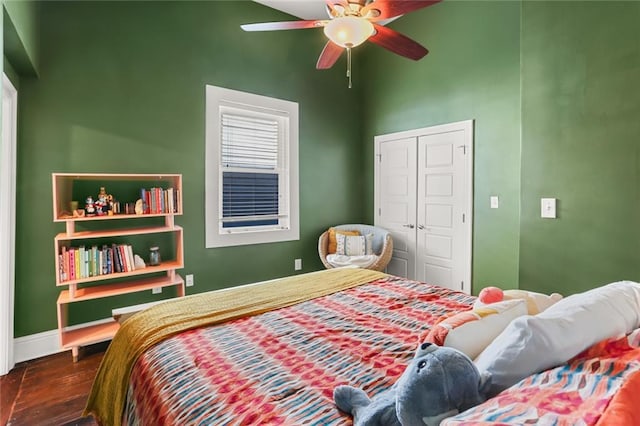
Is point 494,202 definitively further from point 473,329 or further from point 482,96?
point 473,329

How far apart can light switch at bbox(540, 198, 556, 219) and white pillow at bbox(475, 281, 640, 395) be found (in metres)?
1.24

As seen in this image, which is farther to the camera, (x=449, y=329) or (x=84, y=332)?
(x=84, y=332)

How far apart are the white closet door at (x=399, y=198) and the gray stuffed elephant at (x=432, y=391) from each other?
3420 millimetres

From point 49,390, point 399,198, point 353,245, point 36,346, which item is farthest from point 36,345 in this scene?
point 399,198

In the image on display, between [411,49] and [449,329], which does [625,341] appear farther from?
[411,49]

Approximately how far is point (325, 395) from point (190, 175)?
9.64 feet

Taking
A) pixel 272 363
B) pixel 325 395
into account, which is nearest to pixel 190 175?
pixel 272 363

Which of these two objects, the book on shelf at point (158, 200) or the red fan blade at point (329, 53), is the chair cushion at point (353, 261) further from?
the red fan blade at point (329, 53)

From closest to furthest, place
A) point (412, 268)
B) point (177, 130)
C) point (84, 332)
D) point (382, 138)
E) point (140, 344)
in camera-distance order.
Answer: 1. point (140, 344)
2. point (84, 332)
3. point (177, 130)
4. point (412, 268)
5. point (382, 138)

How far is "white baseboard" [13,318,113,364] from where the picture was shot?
2697 mm

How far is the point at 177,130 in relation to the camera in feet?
11.1

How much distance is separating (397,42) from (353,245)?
7.99ft

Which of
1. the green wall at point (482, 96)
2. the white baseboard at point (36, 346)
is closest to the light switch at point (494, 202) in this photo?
the green wall at point (482, 96)

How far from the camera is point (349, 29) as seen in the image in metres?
1.90
